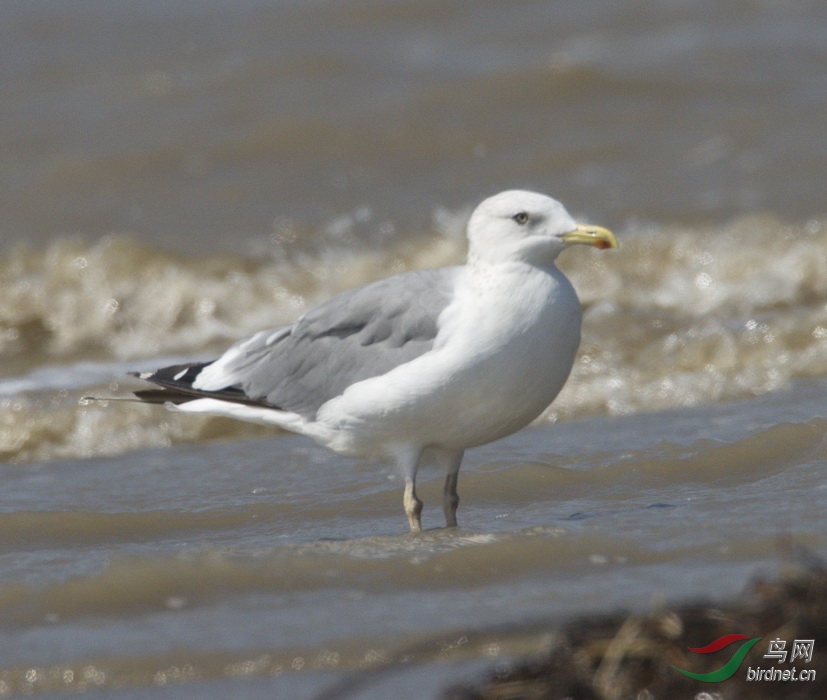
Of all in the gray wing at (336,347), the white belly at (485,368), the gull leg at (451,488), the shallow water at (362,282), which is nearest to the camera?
the shallow water at (362,282)

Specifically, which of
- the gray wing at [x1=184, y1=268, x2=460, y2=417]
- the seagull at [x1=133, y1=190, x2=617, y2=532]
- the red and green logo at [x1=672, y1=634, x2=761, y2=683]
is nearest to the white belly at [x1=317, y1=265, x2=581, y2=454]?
the seagull at [x1=133, y1=190, x2=617, y2=532]

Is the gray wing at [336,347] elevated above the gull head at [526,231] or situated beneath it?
situated beneath

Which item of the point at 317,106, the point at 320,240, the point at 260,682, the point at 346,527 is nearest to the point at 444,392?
the point at 346,527

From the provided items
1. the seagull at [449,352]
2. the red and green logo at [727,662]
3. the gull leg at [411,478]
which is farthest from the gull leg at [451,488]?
the red and green logo at [727,662]

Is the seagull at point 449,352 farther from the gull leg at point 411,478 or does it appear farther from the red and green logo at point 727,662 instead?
the red and green logo at point 727,662

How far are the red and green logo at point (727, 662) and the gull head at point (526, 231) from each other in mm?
1821

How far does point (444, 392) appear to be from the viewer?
181 inches

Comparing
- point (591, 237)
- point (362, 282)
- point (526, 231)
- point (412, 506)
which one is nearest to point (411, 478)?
point (412, 506)

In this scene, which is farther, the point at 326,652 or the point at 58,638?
the point at 58,638

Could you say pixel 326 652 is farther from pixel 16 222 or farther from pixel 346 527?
pixel 16 222

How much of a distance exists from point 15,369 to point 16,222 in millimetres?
2211

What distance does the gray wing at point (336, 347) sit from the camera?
15.8 feet

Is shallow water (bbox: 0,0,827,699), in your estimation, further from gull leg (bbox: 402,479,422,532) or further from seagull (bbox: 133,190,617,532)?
seagull (bbox: 133,190,617,532)

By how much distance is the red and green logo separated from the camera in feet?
10.2
